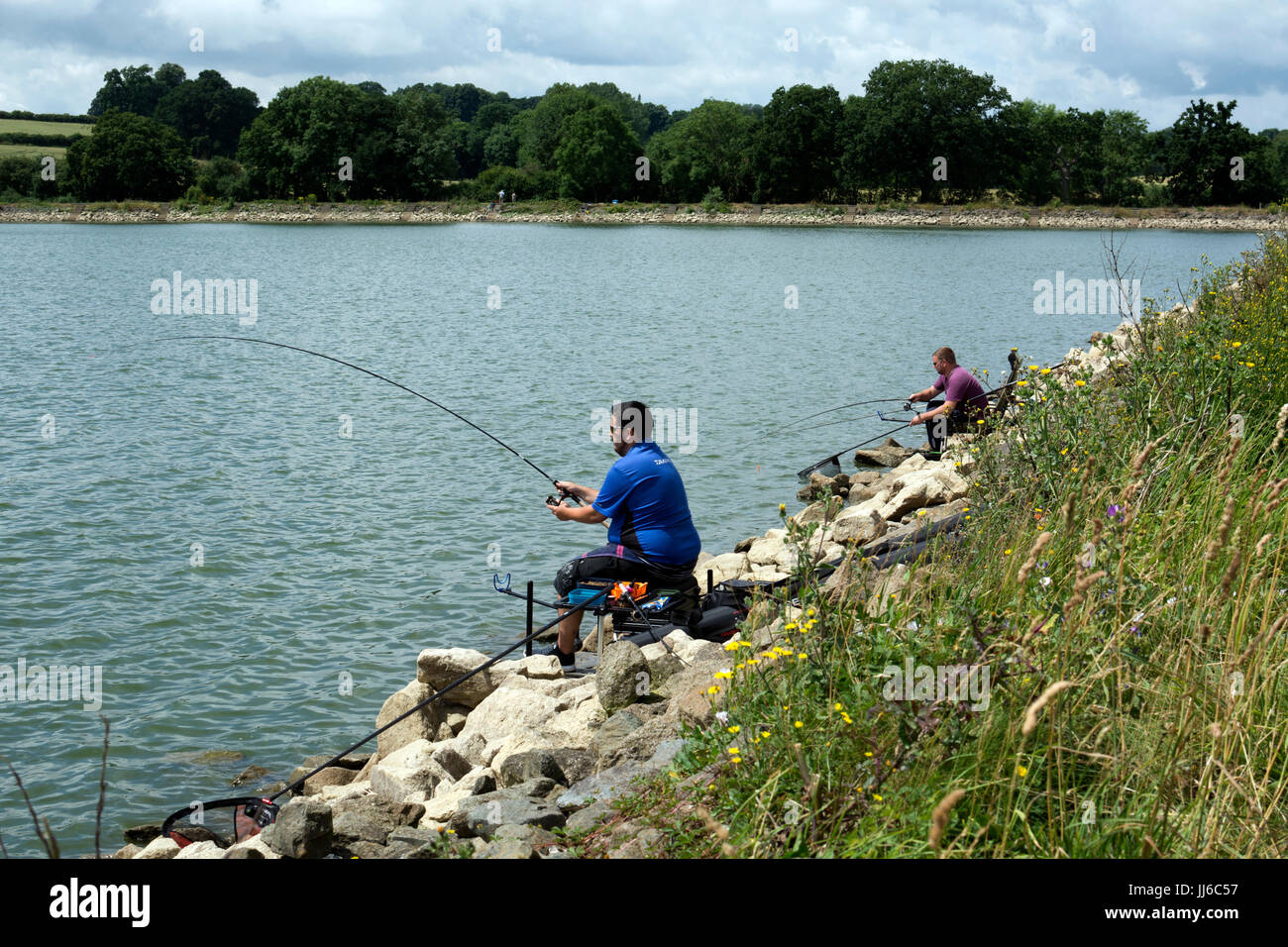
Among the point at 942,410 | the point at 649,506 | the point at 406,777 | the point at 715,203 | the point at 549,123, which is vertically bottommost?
the point at 406,777

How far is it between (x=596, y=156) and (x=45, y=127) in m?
71.7

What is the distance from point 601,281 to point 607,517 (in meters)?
34.6

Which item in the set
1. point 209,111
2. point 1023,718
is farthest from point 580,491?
point 209,111

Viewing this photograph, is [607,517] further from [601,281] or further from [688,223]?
[688,223]

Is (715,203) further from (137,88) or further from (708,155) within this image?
(137,88)

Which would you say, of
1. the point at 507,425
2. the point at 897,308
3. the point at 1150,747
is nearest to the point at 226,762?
the point at 1150,747

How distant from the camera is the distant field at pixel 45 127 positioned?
121 m

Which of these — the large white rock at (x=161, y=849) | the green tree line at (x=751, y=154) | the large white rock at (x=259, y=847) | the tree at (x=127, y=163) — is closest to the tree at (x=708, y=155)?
the green tree line at (x=751, y=154)

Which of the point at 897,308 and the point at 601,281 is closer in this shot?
the point at 897,308

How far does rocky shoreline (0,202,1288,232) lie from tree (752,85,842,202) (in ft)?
8.87

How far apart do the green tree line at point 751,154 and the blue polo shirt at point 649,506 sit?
85879 millimetres

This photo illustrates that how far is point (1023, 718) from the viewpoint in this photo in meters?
3.32

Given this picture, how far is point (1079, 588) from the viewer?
2707 mm

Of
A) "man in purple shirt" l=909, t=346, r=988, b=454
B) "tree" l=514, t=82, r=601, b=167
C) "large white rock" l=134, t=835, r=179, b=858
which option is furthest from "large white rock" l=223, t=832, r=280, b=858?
"tree" l=514, t=82, r=601, b=167
